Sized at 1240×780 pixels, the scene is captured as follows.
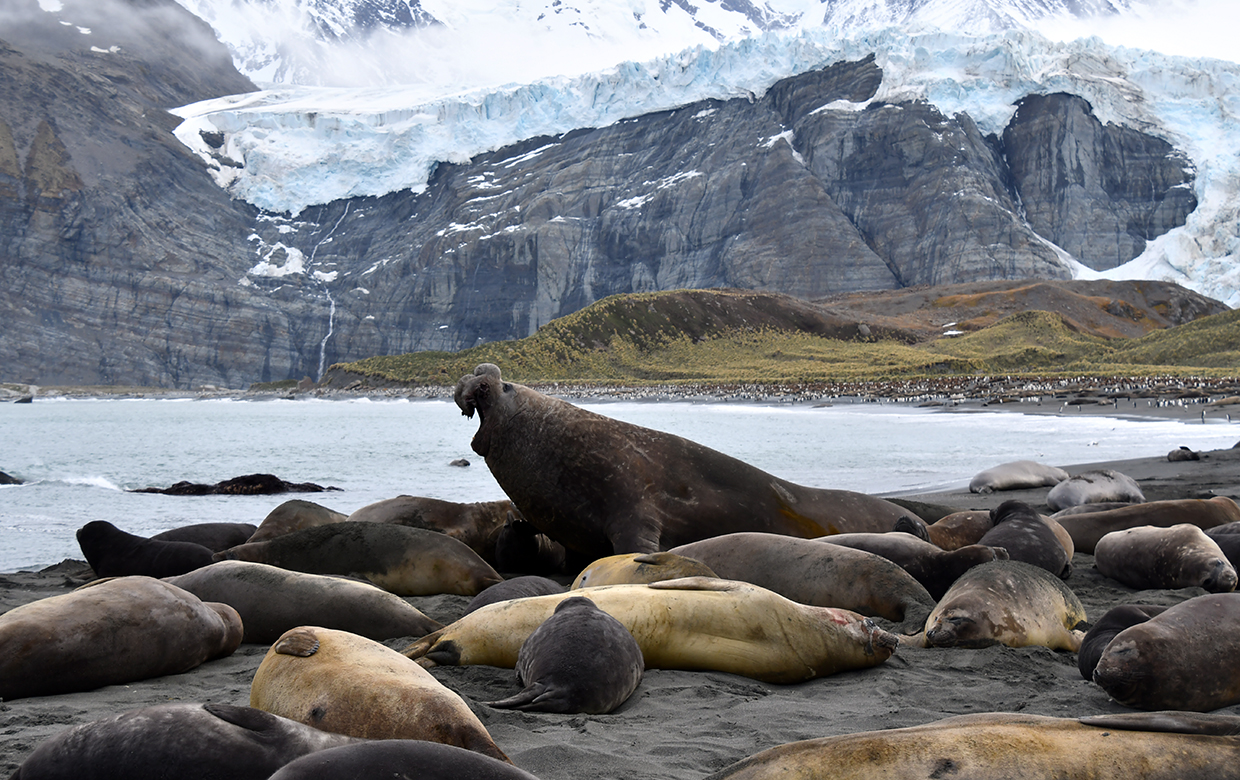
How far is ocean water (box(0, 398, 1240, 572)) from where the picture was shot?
12.2m

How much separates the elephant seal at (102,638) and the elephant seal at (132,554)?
232 centimetres

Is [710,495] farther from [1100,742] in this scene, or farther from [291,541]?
[1100,742]

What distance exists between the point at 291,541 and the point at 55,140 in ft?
475

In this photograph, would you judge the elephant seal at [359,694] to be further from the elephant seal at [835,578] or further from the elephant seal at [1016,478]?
the elephant seal at [1016,478]

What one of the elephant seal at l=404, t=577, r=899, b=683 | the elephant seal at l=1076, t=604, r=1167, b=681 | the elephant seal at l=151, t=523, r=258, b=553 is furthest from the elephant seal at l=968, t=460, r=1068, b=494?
the elephant seal at l=151, t=523, r=258, b=553

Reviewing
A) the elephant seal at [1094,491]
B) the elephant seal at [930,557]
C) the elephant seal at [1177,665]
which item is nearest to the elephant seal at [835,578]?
the elephant seal at [930,557]

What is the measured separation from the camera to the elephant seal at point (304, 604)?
490 cm

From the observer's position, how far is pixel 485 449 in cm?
764

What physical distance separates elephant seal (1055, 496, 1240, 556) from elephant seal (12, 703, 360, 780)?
7494mm

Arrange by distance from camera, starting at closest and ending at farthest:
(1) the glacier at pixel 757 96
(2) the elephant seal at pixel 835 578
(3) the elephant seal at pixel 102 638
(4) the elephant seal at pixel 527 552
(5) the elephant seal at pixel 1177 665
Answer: (5) the elephant seal at pixel 1177 665 < (3) the elephant seal at pixel 102 638 < (2) the elephant seal at pixel 835 578 < (4) the elephant seal at pixel 527 552 < (1) the glacier at pixel 757 96

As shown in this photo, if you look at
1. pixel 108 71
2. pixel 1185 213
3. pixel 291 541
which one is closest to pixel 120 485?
pixel 291 541

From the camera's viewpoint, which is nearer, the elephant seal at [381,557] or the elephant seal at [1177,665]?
the elephant seal at [1177,665]

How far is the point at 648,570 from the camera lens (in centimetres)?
508

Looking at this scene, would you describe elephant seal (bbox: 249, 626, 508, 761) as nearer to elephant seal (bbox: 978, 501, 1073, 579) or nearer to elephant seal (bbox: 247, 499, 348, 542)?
elephant seal (bbox: 978, 501, 1073, 579)
